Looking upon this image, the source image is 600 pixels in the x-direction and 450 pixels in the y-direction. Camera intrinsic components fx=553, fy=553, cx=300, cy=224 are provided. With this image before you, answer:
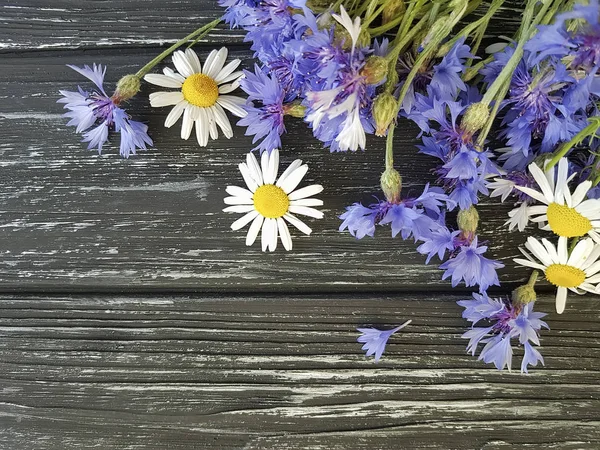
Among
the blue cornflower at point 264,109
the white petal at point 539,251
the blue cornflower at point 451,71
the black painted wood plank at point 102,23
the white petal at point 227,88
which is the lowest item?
the white petal at point 539,251

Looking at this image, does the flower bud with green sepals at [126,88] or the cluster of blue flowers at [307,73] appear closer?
the cluster of blue flowers at [307,73]

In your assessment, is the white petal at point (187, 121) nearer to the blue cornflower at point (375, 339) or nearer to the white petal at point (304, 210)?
the white petal at point (304, 210)

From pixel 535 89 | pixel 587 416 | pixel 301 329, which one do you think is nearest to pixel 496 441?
pixel 587 416

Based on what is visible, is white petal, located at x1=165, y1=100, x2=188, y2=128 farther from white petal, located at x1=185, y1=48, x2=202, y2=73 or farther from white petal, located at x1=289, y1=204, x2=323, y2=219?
white petal, located at x1=289, y1=204, x2=323, y2=219

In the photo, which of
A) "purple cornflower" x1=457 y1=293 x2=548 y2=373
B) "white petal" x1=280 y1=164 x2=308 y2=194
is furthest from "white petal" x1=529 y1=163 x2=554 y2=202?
"white petal" x1=280 y1=164 x2=308 y2=194

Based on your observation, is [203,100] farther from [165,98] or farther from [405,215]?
[405,215]

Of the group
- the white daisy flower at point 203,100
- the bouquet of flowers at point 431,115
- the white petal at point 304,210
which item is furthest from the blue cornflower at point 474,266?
the white daisy flower at point 203,100

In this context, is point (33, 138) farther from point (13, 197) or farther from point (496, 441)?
point (496, 441)
